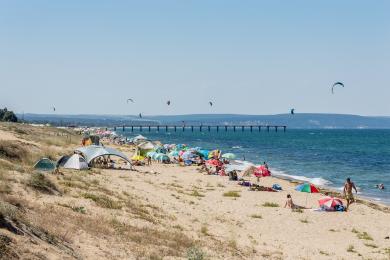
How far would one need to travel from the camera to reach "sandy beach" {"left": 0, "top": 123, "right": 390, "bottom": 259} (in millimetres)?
11945

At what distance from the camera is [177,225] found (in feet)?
54.6

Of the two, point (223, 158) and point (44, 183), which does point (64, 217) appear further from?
point (223, 158)

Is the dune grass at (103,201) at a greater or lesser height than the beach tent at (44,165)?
lesser

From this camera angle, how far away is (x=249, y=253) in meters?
14.4

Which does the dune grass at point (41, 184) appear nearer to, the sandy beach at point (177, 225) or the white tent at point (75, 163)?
the sandy beach at point (177, 225)

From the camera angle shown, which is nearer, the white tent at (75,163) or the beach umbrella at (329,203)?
the beach umbrella at (329,203)

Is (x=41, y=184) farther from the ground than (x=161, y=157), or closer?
farther from the ground

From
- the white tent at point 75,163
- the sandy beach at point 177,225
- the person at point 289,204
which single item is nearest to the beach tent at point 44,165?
the sandy beach at point 177,225

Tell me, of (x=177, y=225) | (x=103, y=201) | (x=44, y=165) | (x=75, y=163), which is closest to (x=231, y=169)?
(x=75, y=163)

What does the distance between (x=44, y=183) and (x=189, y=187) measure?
551 inches

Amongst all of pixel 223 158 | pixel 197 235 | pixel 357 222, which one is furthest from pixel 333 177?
pixel 197 235

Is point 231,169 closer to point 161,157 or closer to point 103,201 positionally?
point 161,157

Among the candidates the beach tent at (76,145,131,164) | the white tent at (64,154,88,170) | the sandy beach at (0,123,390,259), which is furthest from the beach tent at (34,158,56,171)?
the beach tent at (76,145,131,164)

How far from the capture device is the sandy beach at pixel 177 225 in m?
11.9
